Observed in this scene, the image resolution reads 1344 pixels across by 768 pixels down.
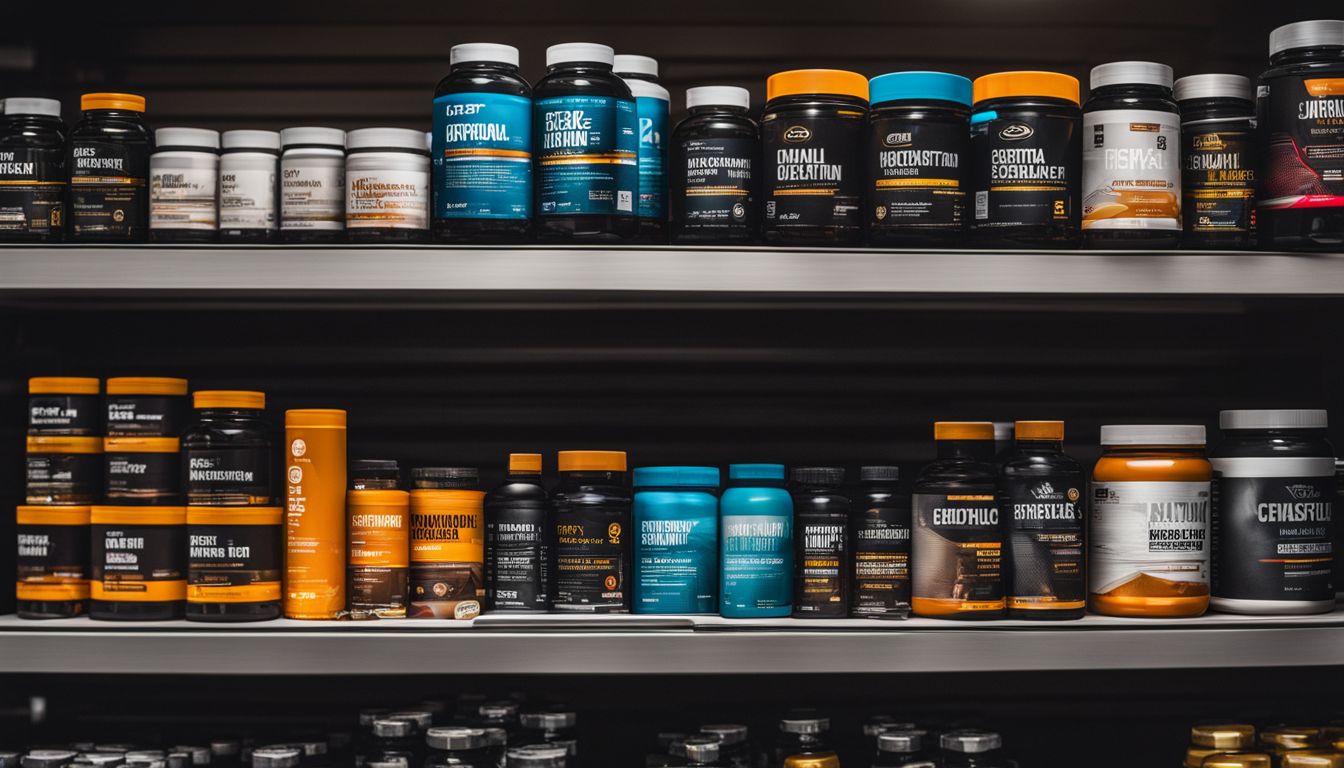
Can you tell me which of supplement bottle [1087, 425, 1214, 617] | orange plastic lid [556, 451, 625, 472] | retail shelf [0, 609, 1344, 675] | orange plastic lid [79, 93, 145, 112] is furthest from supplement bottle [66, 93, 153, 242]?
supplement bottle [1087, 425, 1214, 617]

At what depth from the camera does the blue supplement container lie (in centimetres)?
163

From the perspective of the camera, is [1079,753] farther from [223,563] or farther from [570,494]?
[223,563]

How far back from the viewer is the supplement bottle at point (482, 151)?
1.59 meters

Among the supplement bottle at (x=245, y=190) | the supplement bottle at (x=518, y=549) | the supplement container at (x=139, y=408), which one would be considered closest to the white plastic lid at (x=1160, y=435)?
the supplement bottle at (x=518, y=549)

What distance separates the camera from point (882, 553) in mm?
1626

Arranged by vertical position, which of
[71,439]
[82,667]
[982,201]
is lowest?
[82,667]

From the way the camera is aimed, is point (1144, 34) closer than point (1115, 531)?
No

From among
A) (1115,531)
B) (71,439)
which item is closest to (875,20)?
(1115,531)

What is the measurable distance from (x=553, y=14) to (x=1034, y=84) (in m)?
0.87

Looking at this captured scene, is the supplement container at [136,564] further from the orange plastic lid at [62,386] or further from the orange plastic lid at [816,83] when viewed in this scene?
the orange plastic lid at [816,83]

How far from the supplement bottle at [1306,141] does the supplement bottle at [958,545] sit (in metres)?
0.55

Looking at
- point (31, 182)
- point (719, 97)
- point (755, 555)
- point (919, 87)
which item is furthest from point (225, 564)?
point (919, 87)

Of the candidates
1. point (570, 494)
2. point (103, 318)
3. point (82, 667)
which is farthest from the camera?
point (103, 318)

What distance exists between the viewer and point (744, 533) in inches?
63.4
